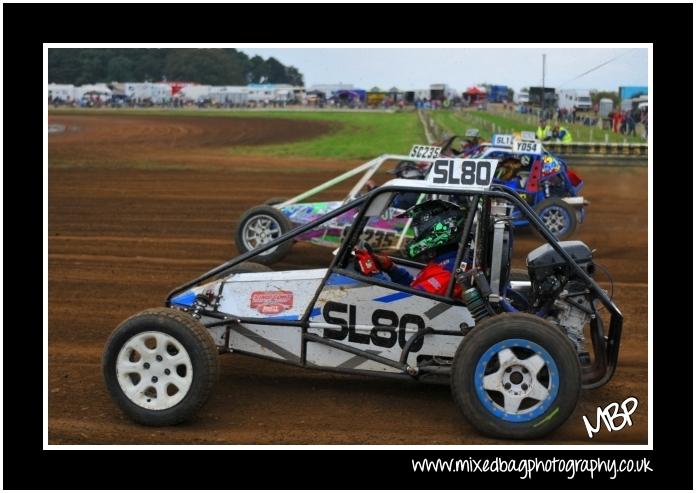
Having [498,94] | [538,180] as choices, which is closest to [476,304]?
[538,180]

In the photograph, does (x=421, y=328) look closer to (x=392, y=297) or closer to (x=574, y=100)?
(x=392, y=297)

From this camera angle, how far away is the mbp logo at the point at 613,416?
564cm

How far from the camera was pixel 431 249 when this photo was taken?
6.10m

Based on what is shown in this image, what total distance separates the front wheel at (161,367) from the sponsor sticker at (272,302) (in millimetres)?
530

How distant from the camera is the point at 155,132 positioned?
36750 millimetres

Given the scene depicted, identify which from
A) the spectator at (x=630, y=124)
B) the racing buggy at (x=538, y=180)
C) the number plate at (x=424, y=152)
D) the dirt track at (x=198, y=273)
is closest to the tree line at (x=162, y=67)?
the spectator at (x=630, y=124)

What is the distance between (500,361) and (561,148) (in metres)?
19.9

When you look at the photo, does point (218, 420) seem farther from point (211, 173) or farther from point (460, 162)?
point (211, 173)

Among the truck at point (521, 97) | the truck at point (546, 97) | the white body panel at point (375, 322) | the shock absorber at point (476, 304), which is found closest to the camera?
the shock absorber at point (476, 304)

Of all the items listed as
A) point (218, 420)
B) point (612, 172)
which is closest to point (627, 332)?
point (218, 420)

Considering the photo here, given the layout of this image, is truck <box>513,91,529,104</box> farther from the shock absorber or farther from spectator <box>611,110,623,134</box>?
the shock absorber

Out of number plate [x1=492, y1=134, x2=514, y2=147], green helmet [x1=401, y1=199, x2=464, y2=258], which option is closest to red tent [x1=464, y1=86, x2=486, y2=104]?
number plate [x1=492, y1=134, x2=514, y2=147]

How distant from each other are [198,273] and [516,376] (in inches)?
223

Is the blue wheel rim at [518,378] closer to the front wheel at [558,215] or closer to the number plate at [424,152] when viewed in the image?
the number plate at [424,152]
